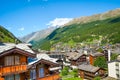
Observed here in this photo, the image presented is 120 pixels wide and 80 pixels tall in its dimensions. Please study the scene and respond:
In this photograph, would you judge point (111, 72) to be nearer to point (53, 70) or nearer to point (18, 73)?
point (53, 70)

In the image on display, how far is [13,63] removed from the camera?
108 feet

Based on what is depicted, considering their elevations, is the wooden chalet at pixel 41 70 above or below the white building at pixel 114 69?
above

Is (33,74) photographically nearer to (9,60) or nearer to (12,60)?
(12,60)

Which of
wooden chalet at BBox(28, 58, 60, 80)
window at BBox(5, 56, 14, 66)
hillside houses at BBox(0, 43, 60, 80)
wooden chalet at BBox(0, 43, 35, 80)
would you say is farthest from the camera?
wooden chalet at BBox(28, 58, 60, 80)

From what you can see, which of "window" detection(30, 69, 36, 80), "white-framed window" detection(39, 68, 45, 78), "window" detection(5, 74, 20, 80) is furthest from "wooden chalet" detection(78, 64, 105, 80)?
"window" detection(5, 74, 20, 80)

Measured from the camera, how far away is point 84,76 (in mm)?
86688

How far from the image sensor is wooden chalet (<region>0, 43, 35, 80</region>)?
31641 mm

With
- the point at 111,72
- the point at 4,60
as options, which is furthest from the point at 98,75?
the point at 4,60

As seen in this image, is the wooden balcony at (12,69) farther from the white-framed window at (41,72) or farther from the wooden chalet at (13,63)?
the white-framed window at (41,72)

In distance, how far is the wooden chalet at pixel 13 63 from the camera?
31.6 meters

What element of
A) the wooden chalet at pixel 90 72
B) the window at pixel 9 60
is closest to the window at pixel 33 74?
the window at pixel 9 60

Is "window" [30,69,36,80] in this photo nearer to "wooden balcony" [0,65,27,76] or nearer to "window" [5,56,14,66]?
"wooden balcony" [0,65,27,76]

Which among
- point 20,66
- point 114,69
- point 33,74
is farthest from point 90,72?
point 20,66

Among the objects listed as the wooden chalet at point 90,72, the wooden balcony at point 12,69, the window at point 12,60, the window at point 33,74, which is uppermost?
the window at point 12,60
